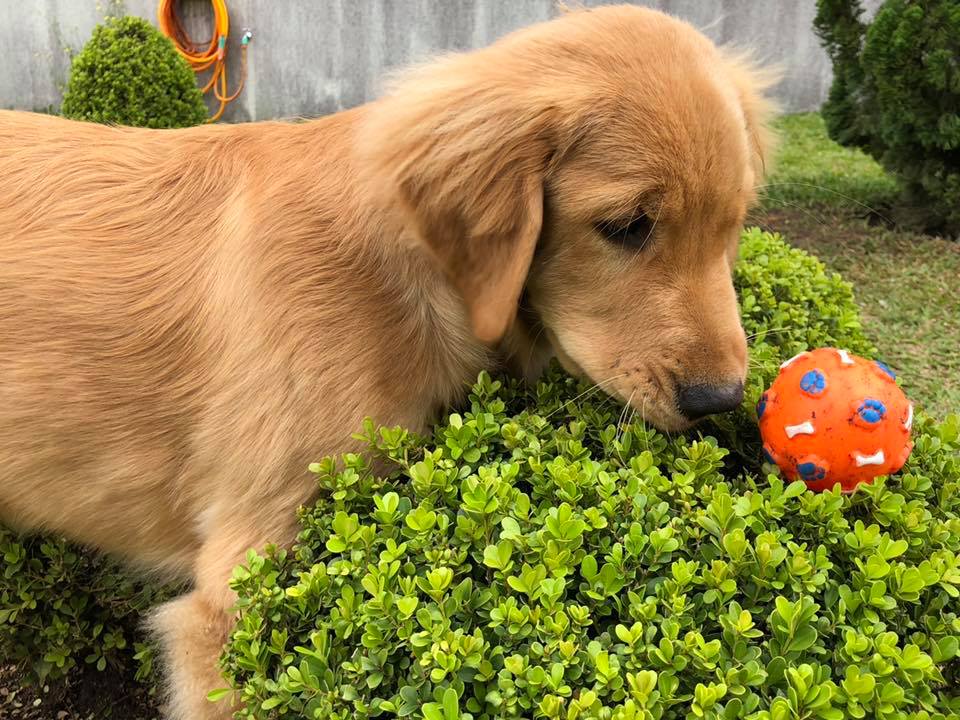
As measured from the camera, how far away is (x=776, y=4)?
13.4 meters

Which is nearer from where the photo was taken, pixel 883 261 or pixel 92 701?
pixel 92 701

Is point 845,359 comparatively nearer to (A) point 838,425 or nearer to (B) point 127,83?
(A) point 838,425

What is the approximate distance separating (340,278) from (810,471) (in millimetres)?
1414

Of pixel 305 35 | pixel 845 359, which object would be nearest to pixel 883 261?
pixel 845 359

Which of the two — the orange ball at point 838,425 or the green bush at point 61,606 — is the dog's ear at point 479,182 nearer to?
the orange ball at point 838,425

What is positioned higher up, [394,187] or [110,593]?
[394,187]

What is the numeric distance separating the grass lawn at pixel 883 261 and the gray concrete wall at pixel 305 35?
14.3 ft

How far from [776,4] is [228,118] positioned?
8996mm

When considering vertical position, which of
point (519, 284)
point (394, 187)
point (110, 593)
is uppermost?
point (394, 187)

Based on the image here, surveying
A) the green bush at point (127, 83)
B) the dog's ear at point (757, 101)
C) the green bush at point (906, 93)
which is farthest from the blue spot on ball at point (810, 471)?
the green bush at point (127, 83)

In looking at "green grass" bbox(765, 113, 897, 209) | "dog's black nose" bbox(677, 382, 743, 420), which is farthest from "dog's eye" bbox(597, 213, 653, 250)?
"green grass" bbox(765, 113, 897, 209)

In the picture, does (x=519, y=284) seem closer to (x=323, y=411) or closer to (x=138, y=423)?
(x=323, y=411)

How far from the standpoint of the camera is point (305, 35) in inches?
494

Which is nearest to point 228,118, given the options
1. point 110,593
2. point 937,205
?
point 937,205
